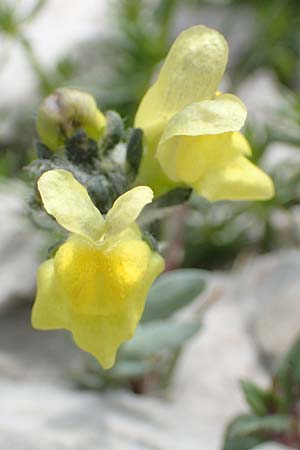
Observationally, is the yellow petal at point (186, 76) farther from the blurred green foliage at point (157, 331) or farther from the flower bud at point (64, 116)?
the blurred green foliage at point (157, 331)

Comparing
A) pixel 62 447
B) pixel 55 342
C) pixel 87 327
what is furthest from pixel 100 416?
pixel 87 327

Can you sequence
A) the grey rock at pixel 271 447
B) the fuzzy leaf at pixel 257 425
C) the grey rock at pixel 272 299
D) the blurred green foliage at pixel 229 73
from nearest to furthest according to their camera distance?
the fuzzy leaf at pixel 257 425 → the grey rock at pixel 271 447 → the grey rock at pixel 272 299 → the blurred green foliage at pixel 229 73

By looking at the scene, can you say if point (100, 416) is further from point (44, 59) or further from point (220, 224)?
point (44, 59)

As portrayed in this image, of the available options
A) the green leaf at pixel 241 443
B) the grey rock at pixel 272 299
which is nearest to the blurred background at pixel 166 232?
the grey rock at pixel 272 299

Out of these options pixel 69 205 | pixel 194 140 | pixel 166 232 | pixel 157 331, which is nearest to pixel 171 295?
pixel 157 331

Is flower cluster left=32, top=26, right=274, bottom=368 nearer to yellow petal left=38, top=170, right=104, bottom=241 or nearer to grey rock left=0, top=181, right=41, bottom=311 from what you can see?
yellow petal left=38, top=170, right=104, bottom=241

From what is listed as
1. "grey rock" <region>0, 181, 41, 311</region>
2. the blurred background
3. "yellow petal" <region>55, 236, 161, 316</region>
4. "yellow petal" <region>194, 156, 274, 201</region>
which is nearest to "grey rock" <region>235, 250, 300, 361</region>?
the blurred background
